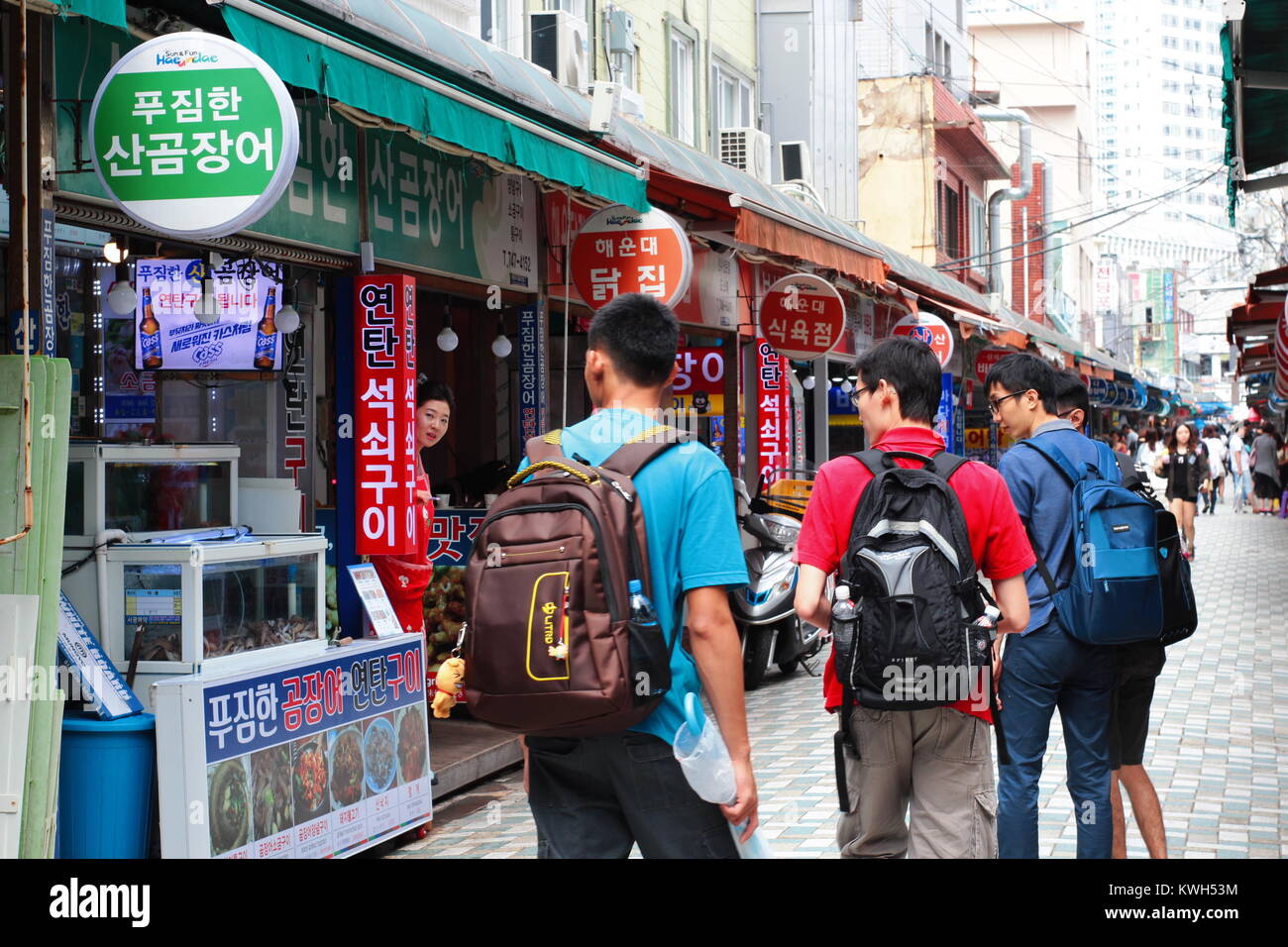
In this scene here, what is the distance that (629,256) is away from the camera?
9992 millimetres

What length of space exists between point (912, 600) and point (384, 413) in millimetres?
4238

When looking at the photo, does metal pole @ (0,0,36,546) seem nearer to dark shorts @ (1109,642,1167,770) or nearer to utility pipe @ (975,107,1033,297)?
dark shorts @ (1109,642,1167,770)

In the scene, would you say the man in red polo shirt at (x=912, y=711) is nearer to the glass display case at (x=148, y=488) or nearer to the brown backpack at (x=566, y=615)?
the brown backpack at (x=566, y=615)

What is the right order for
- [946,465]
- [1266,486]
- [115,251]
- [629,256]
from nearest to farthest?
[946,465], [115,251], [629,256], [1266,486]

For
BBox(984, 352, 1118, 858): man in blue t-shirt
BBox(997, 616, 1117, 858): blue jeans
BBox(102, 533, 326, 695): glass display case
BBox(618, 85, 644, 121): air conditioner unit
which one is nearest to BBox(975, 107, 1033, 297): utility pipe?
BBox(618, 85, 644, 121): air conditioner unit

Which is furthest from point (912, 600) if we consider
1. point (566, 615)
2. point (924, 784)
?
point (566, 615)

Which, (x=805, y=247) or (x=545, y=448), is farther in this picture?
(x=805, y=247)

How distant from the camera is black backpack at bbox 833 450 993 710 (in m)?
4.08

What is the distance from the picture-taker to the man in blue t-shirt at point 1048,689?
196 inches

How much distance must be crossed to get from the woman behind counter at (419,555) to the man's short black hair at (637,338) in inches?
173

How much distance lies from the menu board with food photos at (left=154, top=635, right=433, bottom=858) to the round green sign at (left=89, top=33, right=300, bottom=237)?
1762 mm

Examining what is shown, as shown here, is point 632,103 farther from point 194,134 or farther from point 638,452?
point 638,452

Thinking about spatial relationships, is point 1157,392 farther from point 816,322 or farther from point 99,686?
point 99,686

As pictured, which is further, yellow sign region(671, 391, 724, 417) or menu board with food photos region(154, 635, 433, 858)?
yellow sign region(671, 391, 724, 417)
